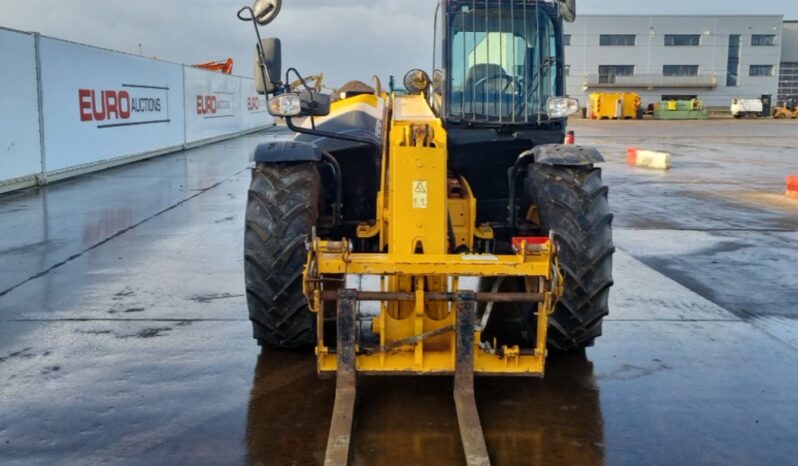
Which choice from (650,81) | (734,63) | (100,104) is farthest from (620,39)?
(100,104)

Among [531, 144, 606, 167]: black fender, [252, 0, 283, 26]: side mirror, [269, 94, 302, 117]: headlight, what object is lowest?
[531, 144, 606, 167]: black fender

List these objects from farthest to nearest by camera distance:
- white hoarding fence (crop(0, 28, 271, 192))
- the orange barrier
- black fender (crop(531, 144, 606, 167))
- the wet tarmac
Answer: the orange barrier → white hoarding fence (crop(0, 28, 271, 192)) → black fender (crop(531, 144, 606, 167)) → the wet tarmac

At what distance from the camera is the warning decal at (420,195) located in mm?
4484

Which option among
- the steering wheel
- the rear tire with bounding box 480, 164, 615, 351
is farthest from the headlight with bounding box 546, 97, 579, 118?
the rear tire with bounding box 480, 164, 615, 351

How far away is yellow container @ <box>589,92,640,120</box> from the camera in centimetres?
5525

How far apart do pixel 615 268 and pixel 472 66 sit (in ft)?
11.5

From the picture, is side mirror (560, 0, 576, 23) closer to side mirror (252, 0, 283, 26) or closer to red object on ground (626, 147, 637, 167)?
side mirror (252, 0, 283, 26)

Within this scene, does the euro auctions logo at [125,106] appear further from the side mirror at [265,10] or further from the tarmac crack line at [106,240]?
the side mirror at [265,10]

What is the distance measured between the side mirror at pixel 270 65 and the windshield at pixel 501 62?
1.60 meters

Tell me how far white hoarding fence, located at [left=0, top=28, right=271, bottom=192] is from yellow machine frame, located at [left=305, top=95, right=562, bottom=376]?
11395 mm

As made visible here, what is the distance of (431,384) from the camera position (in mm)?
4953

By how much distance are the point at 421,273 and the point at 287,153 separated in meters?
1.48

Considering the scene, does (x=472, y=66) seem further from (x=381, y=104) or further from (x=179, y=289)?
(x=179, y=289)

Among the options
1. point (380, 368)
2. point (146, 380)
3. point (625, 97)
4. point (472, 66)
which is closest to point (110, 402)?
point (146, 380)
